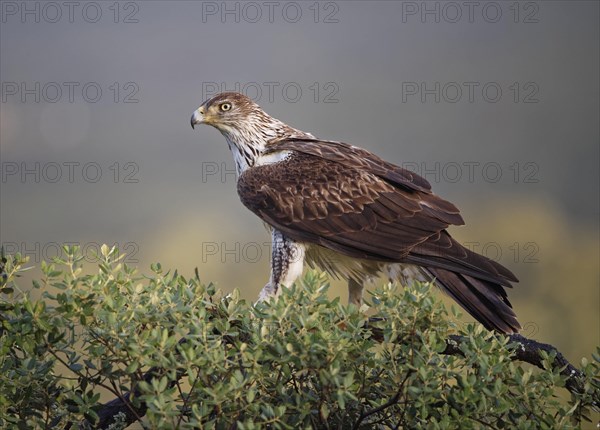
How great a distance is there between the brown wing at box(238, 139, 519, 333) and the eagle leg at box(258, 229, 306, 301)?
0.08 metres

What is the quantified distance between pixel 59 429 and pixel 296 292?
4.40 ft

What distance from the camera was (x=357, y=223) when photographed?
5.82m

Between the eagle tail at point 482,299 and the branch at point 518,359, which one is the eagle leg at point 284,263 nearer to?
the eagle tail at point 482,299

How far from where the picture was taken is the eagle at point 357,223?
547cm

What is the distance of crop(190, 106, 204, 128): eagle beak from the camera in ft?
21.1

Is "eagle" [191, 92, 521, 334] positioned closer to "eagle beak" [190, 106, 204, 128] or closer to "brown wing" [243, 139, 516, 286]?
"brown wing" [243, 139, 516, 286]

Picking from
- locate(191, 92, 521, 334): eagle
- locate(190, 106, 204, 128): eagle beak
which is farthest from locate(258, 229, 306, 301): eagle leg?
locate(190, 106, 204, 128): eagle beak

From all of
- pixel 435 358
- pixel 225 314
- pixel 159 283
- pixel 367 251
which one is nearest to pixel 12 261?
pixel 159 283

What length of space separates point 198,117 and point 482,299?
2.54 meters

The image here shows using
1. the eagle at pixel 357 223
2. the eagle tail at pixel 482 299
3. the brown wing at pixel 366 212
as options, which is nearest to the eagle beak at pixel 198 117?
the eagle at pixel 357 223

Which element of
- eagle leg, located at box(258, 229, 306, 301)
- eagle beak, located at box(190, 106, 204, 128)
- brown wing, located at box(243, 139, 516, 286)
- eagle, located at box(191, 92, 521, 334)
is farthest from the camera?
eagle beak, located at box(190, 106, 204, 128)

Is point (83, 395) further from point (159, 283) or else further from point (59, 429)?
point (159, 283)

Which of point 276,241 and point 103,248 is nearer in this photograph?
point 103,248

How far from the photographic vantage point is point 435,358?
367cm
